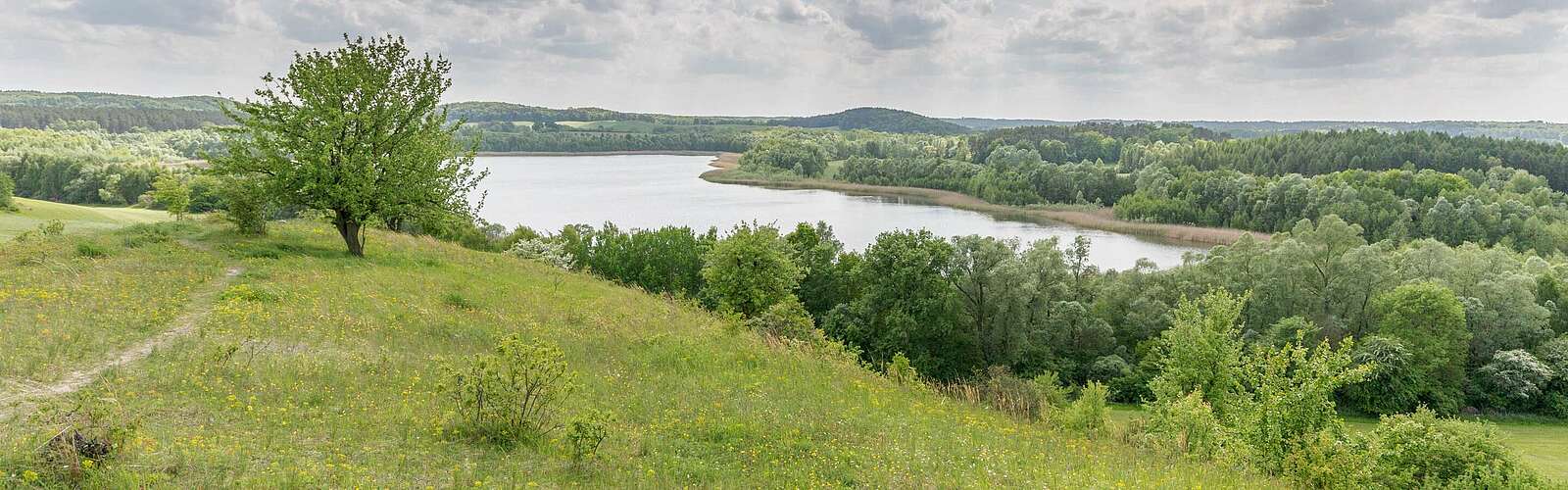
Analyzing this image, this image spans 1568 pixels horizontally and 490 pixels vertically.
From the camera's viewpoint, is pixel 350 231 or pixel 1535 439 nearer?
pixel 350 231

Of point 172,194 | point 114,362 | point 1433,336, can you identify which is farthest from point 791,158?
point 114,362

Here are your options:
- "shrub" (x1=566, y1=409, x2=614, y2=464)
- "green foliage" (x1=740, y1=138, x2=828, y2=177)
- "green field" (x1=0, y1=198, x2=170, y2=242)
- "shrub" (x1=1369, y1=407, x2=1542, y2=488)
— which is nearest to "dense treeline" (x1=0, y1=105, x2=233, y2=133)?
"green foliage" (x1=740, y1=138, x2=828, y2=177)

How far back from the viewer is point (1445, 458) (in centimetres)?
1605

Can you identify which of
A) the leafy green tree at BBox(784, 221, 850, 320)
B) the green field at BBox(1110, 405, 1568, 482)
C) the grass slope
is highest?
the grass slope

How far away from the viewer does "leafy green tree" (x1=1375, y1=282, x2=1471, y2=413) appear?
3416 centimetres

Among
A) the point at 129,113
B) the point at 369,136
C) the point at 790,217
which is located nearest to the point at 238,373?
the point at 369,136

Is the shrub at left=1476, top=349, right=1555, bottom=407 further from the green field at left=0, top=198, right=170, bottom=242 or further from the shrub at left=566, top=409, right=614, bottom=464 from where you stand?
the green field at left=0, top=198, right=170, bottom=242

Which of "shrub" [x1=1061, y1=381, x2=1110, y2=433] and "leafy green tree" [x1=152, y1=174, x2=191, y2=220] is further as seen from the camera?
"leafy green tree" [x1=152, y1=174, x2=191, y2=220]

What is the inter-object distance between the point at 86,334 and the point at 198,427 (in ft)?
14.6

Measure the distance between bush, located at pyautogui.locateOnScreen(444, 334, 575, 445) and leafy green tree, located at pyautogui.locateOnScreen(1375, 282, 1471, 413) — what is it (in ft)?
128

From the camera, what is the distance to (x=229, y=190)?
21188 mm

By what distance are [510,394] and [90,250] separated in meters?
14.4

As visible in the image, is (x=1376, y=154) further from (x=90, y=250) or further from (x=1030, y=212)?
(x=90, y=250)

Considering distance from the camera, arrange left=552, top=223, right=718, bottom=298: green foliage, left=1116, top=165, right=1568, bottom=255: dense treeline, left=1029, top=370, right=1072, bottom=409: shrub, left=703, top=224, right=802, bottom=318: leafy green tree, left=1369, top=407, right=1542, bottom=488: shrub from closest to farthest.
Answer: left=1369, top=407, right=1542, bottom=488: shrub
left=1029, top=370, right=1072, bottom=409: shrub
left=703, top=224, right=802, bottom=318: leafy green tree
left=552, top=223, right=718, bottom=298: green foliage
left=1116, top=165, right=1568, bottom=255: dense treeline
